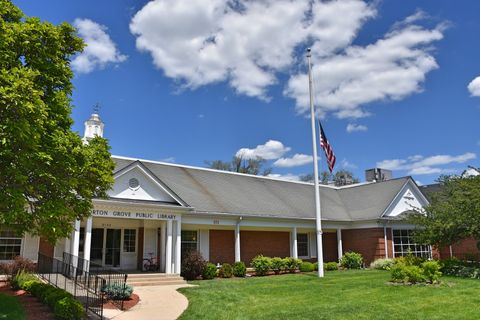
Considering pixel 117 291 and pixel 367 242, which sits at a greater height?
pixel 367 242

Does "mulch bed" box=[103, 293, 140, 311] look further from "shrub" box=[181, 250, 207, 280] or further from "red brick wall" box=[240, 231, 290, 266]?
"red brick wall" box=[240, 231, 290, 266]

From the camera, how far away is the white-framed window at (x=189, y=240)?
23.7 metres

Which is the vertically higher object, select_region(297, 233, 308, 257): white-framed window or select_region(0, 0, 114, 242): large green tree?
select_region(0, 0, 114, 242): large green tree

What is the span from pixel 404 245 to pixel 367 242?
2.56m

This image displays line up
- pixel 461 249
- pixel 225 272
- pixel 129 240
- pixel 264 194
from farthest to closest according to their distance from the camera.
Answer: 1. pixel 461 249
2. pixel 264 194
3. pixel 129 240
4. pixel 225 272

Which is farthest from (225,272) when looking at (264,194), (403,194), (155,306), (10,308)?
(403,194)

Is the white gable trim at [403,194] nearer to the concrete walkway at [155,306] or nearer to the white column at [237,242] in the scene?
the white column at [237,242]

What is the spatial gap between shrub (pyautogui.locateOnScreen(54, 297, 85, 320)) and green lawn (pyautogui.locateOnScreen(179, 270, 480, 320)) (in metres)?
2.70

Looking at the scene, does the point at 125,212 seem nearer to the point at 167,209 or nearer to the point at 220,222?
the point at 167,209

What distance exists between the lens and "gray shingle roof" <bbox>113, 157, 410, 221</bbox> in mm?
24119

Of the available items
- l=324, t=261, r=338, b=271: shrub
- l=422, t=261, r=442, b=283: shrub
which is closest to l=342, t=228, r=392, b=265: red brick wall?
l=324, t=261, r=338, b=271: shrub

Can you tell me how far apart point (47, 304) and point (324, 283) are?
1093 cm

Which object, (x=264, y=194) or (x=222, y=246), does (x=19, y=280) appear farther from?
(x=264, y=194)

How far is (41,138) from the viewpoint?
947 cm
